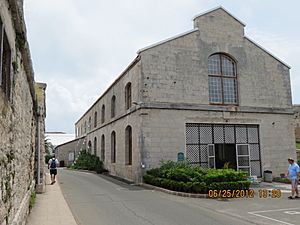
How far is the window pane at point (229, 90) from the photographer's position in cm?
2017

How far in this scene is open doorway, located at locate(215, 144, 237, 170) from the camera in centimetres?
1934

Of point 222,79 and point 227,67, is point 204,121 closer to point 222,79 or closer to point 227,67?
point 222,79

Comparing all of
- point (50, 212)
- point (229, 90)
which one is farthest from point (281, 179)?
point (50, 212)

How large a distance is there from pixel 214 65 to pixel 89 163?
657 inches

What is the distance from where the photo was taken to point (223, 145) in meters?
19.6

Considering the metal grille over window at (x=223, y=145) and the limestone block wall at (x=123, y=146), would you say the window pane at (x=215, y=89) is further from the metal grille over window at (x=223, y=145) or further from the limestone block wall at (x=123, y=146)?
the limestone block wall at (x=123, y=146)

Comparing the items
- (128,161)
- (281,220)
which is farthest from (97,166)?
(281,220)

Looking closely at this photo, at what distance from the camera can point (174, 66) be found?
18.8 m

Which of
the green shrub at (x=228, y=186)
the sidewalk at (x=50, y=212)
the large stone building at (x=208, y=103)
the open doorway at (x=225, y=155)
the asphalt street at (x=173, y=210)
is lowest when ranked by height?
the asphalt street at (x=173, y=210)

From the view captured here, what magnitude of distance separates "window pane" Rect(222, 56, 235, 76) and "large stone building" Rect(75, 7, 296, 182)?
0.06m

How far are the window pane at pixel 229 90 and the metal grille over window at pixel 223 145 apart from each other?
1672mm

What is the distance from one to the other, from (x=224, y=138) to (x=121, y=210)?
1074 cm

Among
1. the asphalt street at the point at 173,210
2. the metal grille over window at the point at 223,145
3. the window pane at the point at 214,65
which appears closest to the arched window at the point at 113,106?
the metal grille over window at the point at 223,145
